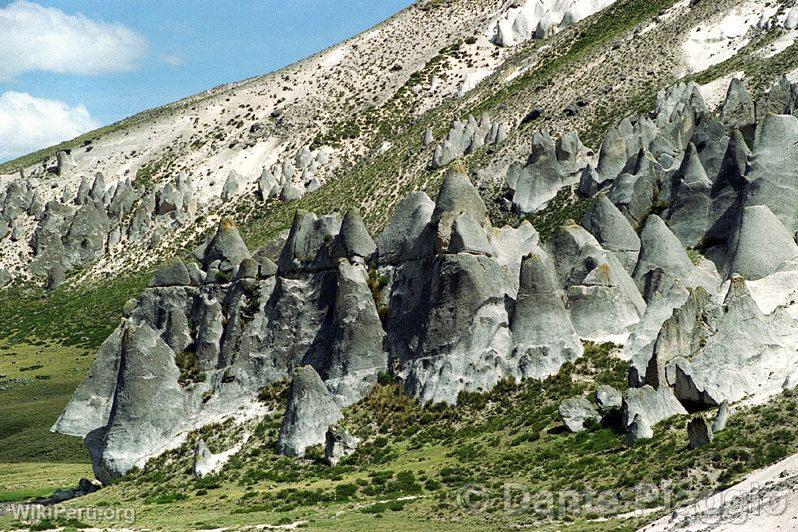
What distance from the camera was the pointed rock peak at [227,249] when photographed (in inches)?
2120

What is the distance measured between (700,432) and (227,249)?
2850 cm

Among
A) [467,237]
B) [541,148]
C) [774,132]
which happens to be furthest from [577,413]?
[541,148]

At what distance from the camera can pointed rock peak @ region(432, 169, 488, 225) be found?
152ft

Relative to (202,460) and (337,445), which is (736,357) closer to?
(337,445)

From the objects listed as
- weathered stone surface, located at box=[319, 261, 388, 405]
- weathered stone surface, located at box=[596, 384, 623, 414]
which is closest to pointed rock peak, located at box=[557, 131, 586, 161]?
weathered stone surface, located at box=[319, 261, 388, 405]

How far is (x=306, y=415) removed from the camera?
43438 mm

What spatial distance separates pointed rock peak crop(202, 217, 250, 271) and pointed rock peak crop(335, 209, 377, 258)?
22.0 feet

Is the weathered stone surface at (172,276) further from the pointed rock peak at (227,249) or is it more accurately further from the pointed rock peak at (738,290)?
the pointed rock peak at (738,290)

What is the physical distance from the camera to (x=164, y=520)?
36406 millimetres

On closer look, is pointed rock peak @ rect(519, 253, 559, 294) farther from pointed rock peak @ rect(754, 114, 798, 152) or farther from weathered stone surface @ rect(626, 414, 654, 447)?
pointed rock peak @ rect(754, 114, 798, 152)

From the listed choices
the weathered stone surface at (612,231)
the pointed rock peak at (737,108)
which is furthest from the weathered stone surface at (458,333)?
the pointed rock peak at (737,108)

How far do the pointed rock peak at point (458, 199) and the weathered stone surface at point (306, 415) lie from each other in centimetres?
790

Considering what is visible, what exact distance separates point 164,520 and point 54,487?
48.0ft

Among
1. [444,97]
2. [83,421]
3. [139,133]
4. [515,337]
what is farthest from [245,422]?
[139,133]
